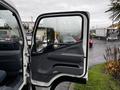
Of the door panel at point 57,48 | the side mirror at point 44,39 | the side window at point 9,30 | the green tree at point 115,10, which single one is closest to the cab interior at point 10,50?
the side window at point 9,30

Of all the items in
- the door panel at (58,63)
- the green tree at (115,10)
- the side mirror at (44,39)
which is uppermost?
the green tree at (115,10)

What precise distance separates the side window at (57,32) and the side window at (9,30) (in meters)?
0.42

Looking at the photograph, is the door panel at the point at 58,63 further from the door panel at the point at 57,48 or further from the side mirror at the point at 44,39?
the side mirror at the point at 44,39

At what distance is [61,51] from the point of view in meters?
4.68

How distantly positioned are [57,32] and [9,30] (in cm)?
Result: 77

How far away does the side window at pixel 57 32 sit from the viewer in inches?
182

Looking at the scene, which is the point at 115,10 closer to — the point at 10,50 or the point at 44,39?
the point at 44,39

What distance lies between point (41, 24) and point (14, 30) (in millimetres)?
576

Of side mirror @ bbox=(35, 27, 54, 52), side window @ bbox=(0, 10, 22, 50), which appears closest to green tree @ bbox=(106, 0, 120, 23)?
side mirror @ bbox=(35, 27, 54, 52)

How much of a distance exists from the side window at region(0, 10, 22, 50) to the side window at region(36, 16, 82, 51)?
16.6 inches

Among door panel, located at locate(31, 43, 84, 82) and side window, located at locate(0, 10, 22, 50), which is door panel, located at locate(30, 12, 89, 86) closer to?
door panel, located at locate(31, 43, 84, 82)

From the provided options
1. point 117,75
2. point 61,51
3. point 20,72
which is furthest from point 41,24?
point 117,75

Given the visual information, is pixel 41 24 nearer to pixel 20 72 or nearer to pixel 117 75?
pixel 20 72

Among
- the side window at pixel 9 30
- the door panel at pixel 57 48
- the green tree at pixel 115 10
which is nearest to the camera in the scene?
the side window at pixel 9 30
